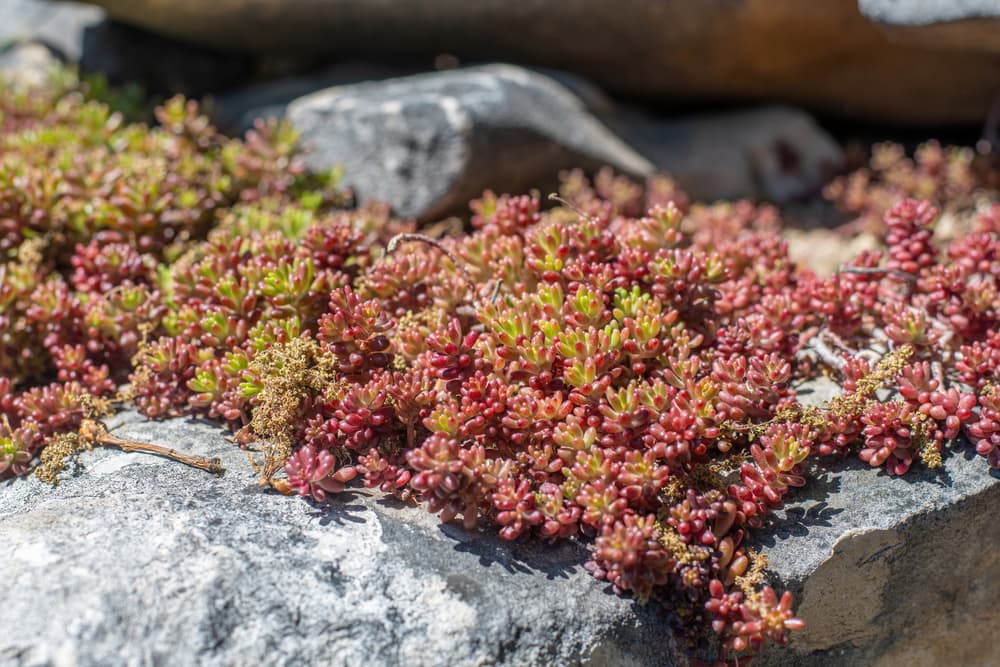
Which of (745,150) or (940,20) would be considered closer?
(940,20)

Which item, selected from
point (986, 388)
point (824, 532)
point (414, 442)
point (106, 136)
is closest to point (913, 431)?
point (986, 388)

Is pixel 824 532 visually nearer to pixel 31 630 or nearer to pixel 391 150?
pixel 31 630

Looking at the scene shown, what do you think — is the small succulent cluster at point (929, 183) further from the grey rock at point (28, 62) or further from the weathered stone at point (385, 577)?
the grey rock at point (28, 62)

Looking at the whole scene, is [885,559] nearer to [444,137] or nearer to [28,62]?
[444,137]

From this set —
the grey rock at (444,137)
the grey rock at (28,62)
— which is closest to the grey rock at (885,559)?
the grey rock at (444,137)

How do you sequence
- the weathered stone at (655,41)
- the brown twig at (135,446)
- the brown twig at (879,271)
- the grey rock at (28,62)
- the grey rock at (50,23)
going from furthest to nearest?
1. the grey rock at (50,23)
2. the grey rock at (28,62)
3. the weathered stone at (655,41)
4. the brown twig at (879,271)
5. the brown twig at (135,446)

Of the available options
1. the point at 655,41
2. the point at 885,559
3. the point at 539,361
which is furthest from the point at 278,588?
the point at 655,41

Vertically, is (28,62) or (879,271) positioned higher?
Result: (879,271)
